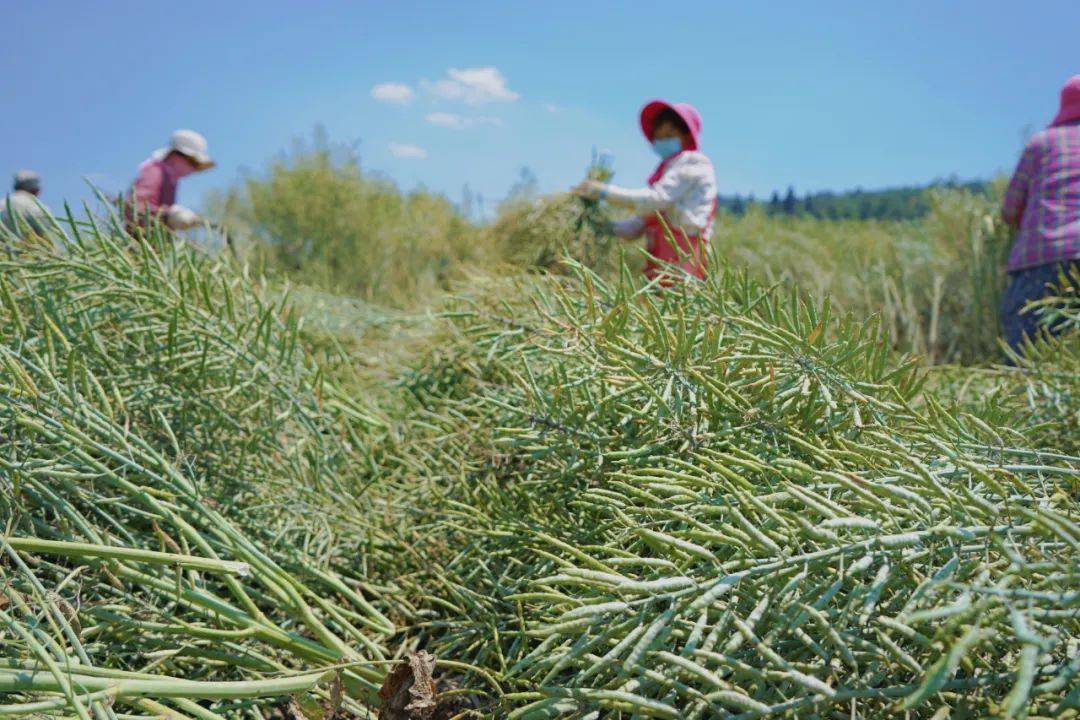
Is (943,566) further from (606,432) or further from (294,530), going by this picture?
(294,530)

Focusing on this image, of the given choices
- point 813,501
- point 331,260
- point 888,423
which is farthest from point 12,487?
point 331,260

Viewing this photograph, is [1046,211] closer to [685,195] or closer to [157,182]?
[685,195]

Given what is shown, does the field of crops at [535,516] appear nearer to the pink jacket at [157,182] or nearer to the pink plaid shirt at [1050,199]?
the pink plaid shirt at [1050,199]

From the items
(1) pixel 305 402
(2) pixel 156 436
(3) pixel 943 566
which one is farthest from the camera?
(1) pixel 305 402

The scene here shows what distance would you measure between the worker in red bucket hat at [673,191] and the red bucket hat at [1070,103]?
1.25m

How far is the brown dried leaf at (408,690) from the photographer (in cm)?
80

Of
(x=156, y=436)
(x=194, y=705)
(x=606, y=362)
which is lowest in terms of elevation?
(x=194, y=705)

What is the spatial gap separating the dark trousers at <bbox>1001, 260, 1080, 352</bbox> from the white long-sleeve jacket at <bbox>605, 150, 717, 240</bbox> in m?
1.08

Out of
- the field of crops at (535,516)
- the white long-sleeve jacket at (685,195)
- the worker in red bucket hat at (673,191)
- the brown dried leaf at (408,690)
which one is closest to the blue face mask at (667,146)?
the worker in red bucket hat at (673,191)

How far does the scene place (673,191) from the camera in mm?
2496

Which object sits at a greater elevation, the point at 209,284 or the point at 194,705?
the point at 209,284

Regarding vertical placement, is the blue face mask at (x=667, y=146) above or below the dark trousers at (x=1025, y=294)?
above

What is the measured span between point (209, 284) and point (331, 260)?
431 centimetres

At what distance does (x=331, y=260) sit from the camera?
5445 mm
